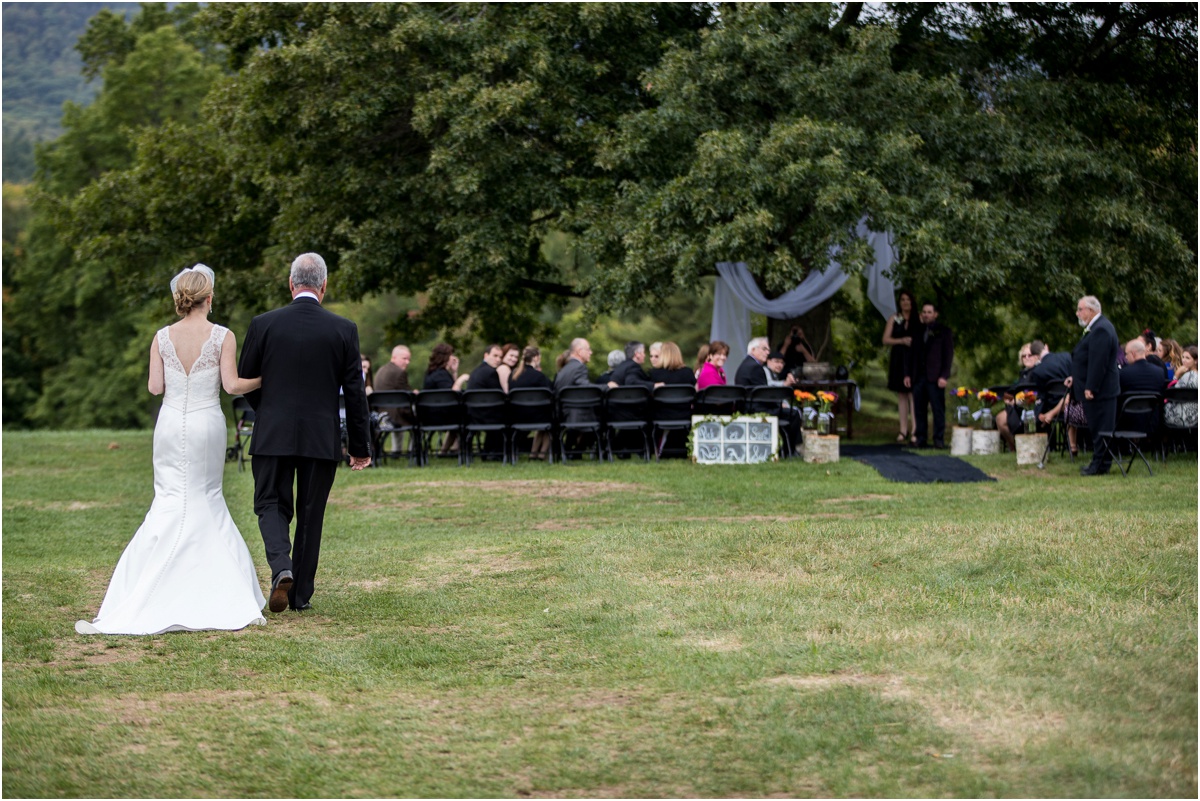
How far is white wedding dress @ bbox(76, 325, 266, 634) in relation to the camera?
6402 mm

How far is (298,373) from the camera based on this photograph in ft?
22.0

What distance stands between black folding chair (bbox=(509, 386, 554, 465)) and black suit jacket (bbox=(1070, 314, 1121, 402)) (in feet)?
19.2

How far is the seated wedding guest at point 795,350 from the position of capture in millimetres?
18797

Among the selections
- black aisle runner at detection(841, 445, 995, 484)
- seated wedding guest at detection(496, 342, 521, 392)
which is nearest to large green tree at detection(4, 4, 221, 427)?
seated wedding guest at detection(496, 342, 521, 392)

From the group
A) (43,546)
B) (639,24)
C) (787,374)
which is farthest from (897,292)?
(43,546)

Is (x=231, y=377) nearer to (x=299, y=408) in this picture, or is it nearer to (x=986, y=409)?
(x=299, y=408)

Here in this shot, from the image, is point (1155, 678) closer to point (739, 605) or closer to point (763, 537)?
point (739, 605)

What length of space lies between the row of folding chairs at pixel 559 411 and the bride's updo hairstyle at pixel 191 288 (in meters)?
8.28

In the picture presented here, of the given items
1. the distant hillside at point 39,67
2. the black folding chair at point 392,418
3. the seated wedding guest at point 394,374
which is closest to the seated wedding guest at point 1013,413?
the black folding chair at point 392,418

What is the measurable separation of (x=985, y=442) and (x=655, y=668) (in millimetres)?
10822

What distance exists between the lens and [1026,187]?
17.2 meters

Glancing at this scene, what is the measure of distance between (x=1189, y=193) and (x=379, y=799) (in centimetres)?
1727

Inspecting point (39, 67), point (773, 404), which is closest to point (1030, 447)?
point (773, 404)

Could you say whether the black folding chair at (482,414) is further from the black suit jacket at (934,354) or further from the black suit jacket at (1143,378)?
the black suit jacket at (1143,378)
